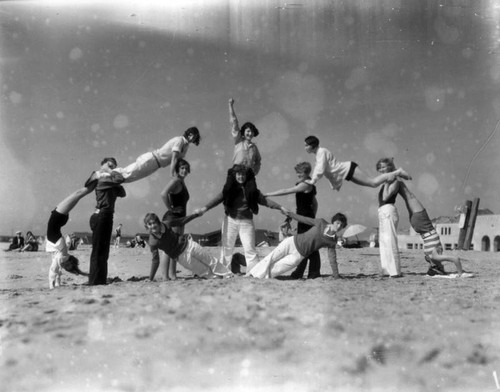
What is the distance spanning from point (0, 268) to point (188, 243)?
220 inches

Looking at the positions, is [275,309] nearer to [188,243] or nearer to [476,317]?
[476,317]

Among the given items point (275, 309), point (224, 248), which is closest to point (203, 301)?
point (275, 309)

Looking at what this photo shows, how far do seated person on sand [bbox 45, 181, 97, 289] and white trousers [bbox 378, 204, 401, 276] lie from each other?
3610mm

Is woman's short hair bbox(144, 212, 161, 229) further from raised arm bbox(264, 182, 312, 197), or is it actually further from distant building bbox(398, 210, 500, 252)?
distant building bbox(398, 210, 500, 252)

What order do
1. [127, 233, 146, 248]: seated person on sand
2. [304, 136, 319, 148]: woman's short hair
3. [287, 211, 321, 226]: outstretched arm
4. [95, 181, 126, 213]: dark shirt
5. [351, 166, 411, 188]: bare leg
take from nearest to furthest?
[95, 181, 126, 213]: dark shirt → [287, 211, 321, 226]: outstretched arm → [304, 136, 319, 148]: woman's short hair → [351, 166, 411, 188]: bare leg → [127, 233, 146, 248]: seated person on sand

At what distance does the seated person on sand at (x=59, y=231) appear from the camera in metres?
5.56

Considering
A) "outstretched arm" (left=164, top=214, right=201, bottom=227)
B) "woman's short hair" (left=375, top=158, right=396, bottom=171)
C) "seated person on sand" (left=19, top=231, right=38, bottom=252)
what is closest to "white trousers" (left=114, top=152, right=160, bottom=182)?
"outstretched arm" (left=164, top=214, right=201, bottom=227)

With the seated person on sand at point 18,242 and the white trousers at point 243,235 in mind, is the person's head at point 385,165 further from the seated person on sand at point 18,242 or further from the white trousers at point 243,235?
the seated person on sand at point 18,242

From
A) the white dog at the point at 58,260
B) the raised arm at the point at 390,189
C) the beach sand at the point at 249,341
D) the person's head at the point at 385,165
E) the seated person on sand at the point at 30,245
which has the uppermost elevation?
the person's head at the point at 385,165

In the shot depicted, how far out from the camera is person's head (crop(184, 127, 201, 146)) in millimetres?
5781

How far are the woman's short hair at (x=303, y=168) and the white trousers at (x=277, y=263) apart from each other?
0.89 metres

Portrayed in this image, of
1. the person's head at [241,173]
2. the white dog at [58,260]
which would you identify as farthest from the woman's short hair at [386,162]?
the white dog at [58,260]

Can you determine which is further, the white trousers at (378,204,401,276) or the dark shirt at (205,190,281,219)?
the white trousers at (378,204,401,276)

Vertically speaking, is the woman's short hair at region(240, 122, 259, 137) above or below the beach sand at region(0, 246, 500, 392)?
above
